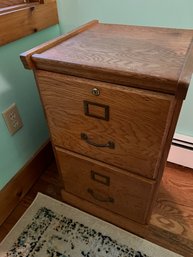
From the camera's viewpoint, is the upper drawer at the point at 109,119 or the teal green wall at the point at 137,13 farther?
the teal green wall at the point at 137,13

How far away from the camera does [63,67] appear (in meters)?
0.53

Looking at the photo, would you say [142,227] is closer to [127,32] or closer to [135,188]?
[135,188]

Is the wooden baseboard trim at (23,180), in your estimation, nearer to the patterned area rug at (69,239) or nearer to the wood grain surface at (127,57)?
the patterned area rug at (69,239)

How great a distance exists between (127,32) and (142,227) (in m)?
0.71

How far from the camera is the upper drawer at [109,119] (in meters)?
0.50

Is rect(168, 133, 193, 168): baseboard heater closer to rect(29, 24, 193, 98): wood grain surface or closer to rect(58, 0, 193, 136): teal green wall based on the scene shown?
rect(58, 0, 193, 136): teal green wall

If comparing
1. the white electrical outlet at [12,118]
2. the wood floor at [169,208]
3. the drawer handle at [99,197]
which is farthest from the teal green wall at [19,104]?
the drawer handle at [99,197]

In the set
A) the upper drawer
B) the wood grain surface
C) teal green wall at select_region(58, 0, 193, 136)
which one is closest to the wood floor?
teal green wall at select_region(58, 0, 193, 136)

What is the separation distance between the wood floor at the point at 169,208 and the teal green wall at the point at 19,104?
6.3 inches

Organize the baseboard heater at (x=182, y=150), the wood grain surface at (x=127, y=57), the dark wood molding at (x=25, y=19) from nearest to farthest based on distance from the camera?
1. the wood grain surface at (x=127, y=57)
2. the dark wood molding at (x=25, y=19)
3. the baseboard heater at (x=182, y=150)

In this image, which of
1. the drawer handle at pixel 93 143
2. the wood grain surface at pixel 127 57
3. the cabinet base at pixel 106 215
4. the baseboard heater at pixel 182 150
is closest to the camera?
the wood grain surface at pixel 127 57

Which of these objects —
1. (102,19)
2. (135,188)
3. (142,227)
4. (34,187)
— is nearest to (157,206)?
(142,227)

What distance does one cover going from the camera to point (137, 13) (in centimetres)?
80

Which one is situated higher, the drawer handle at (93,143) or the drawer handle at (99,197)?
the drawer handle at (93,143)
